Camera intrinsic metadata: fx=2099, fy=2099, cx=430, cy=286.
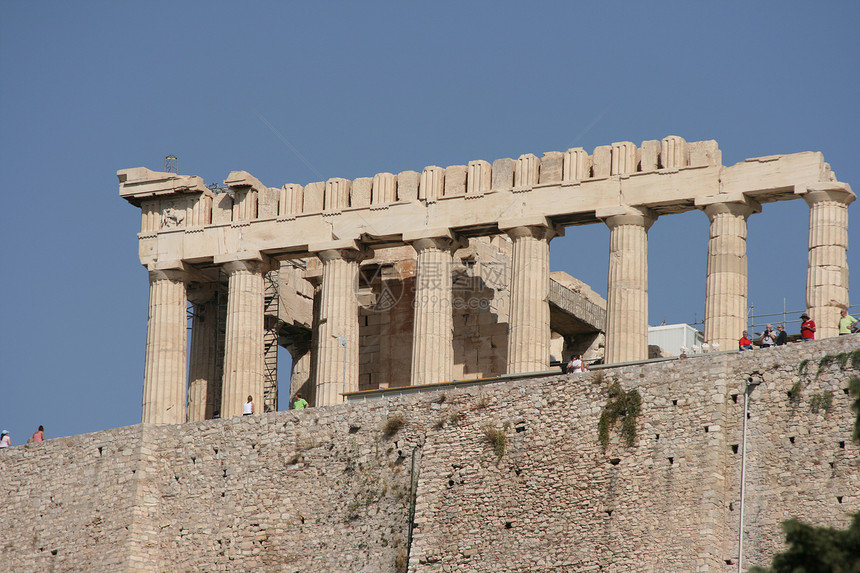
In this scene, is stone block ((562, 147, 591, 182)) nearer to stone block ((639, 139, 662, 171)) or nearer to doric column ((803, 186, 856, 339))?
stone block ((639, 139, 662, 171))

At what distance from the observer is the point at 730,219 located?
57062mm

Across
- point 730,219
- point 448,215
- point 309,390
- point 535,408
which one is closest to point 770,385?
point 535,408

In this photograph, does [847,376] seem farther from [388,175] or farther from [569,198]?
[388,175]

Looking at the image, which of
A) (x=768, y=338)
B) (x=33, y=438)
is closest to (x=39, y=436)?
(x=33, y=438)

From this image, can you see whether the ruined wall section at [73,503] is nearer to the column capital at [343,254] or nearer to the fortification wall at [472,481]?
the fortification wall at [472,481]

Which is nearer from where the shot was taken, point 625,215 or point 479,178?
point 625,215

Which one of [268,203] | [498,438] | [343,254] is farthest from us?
[268,203]

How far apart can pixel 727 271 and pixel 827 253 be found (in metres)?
2.74

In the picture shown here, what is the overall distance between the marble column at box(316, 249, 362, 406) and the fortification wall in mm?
6696

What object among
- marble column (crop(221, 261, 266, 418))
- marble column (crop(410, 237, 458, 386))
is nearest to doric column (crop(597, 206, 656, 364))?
marble column (crop(410, 237, 458, 386))

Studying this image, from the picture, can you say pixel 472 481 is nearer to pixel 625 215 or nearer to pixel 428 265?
pixel 625 215

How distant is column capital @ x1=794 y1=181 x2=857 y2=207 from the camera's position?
55844 millimetres

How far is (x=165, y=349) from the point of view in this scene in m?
62.7

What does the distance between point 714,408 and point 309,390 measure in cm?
2367
